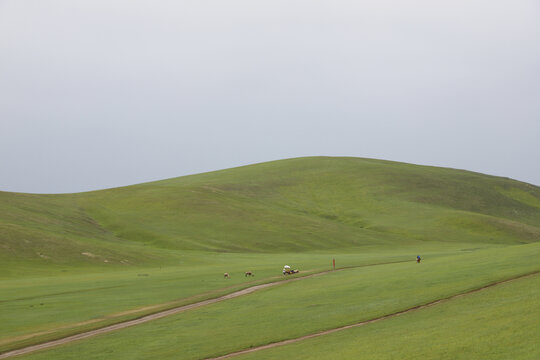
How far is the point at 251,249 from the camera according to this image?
87.6 m

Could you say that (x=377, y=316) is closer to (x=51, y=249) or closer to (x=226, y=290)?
(x=226, y=290)

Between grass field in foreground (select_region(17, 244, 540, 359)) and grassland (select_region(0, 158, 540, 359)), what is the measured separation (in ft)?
0.51

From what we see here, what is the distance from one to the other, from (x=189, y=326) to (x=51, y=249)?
136 feet

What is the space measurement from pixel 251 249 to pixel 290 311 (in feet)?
183

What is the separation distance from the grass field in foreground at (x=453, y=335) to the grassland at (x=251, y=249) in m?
2.76

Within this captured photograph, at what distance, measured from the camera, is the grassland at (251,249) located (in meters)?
30.7

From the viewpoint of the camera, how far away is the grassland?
3066 centimetres

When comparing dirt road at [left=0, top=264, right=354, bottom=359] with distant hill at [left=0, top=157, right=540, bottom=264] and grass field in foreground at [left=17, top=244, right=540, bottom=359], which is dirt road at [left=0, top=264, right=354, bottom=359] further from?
distant hill at [left=0, top=157, right=540, bottom=264]

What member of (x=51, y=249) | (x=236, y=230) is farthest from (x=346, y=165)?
(x=51, y=249)

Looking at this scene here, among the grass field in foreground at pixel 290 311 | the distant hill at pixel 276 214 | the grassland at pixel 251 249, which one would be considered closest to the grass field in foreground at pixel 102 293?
the grassland at pixel 251 249

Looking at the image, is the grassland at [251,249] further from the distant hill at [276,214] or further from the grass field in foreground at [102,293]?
the distant hill at [276,214]

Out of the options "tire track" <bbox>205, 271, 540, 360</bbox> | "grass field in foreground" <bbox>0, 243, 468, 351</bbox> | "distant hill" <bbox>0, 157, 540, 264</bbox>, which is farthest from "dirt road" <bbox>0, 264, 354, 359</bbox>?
"distant hill" <bbox>0, 157, 540, 264</bbox>

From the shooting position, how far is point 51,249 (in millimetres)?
66312

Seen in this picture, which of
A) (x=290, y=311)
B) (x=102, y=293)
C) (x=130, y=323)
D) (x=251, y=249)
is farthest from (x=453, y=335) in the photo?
(x=251, y=249)
